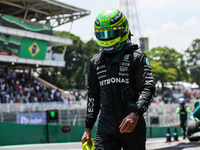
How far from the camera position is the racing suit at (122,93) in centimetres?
343

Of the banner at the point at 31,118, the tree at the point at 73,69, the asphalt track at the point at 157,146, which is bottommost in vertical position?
the asphalt track at the point at 157,146

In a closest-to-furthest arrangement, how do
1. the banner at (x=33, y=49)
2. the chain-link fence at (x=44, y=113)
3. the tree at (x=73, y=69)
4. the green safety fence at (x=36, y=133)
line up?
the green safety fence at (x=36, y=133) < the chain-link fence at (x=44, y=113) < the banner at (x=33, y=49) < the tree at (x=73, y=69)

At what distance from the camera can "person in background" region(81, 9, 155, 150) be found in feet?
11.3

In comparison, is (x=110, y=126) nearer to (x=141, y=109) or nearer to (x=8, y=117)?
(x=141, y=109)

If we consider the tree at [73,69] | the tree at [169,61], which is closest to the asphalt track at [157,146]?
the tree at [73,69]

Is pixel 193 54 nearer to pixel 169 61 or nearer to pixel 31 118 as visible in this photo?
pixel 169 61

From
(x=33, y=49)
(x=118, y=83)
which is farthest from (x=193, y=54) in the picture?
(x=118, y=83)

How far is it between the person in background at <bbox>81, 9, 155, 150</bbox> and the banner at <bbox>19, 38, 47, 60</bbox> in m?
34.1

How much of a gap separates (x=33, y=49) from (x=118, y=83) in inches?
1422

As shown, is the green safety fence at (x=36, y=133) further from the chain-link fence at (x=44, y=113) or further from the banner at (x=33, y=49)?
the banner at (x=33, y=49)

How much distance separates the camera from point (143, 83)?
3.44 m

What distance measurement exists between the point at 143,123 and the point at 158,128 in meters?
17.5

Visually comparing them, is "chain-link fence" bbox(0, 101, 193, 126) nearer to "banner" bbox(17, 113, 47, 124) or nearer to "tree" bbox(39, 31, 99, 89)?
"banner" bbox(17, 113, 47, 124)

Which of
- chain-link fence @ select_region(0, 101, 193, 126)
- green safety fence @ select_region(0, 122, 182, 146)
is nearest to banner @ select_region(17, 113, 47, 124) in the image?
chain-link fence @ select_region(0, 101, 193, 126)
